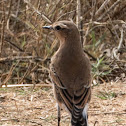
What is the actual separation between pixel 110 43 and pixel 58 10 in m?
2.45

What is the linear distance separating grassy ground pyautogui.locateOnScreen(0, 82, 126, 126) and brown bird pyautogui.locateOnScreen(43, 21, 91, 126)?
376mm

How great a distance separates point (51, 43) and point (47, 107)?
8.21ft

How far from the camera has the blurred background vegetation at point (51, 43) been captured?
7.10 meters

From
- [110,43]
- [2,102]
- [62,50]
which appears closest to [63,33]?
[62,50]

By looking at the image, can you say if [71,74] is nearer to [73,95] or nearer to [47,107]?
[73,95]

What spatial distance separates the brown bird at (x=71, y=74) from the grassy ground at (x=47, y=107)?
376mm

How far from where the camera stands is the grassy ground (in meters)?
5.20

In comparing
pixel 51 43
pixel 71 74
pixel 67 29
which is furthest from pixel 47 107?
Answer: pixel 51 43

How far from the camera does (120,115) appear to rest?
5.46 metres

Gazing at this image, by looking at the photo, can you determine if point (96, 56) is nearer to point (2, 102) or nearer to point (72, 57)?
point (2, 102)

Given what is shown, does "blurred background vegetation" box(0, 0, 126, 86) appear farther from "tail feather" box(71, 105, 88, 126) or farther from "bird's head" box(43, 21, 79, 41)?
"tail feather" box(71, 105, 88, 126)

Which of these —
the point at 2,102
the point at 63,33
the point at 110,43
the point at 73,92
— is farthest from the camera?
the point at 110,43

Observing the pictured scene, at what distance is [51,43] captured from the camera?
807cm

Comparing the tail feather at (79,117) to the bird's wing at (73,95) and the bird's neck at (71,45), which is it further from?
the bird's neck at (71,45)
